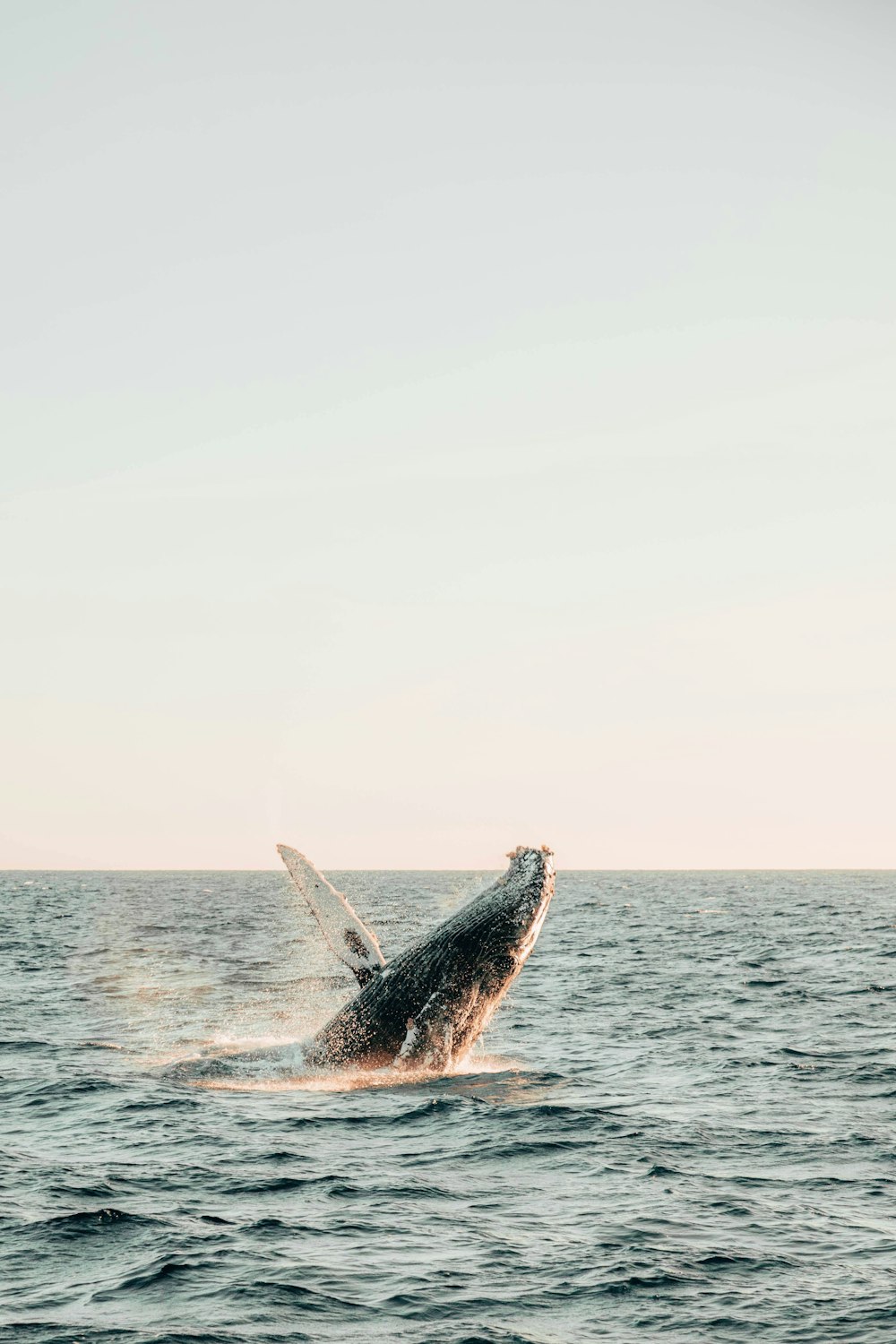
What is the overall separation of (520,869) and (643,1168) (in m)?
3.44

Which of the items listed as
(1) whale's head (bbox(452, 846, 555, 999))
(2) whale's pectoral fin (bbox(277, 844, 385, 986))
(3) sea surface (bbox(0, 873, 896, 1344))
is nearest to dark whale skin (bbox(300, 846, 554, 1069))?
(1) whale's head (bbox(452, 846, 555, 999))

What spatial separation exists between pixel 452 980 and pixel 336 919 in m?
1.50

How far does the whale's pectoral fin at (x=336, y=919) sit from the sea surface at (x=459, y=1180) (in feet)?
4.07

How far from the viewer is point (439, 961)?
14.6 m

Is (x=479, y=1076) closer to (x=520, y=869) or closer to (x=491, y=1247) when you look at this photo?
(x=520, y=869)

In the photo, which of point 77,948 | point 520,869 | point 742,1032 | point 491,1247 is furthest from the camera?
point 77,948

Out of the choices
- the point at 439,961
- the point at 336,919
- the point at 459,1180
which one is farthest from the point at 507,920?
the point at 459,1180

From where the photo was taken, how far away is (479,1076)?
54.8 feet

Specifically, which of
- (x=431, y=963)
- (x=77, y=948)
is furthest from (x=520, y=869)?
(x=77, y=948)

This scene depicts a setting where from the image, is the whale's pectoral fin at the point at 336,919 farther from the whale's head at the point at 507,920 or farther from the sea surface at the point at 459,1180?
the sea surface at the point at 459,1180

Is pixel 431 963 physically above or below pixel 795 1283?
above

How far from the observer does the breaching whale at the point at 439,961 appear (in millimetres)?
14344

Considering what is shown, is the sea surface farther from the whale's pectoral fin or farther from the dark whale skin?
the whale's pectoral fin

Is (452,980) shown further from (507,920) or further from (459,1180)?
(459,1180)
